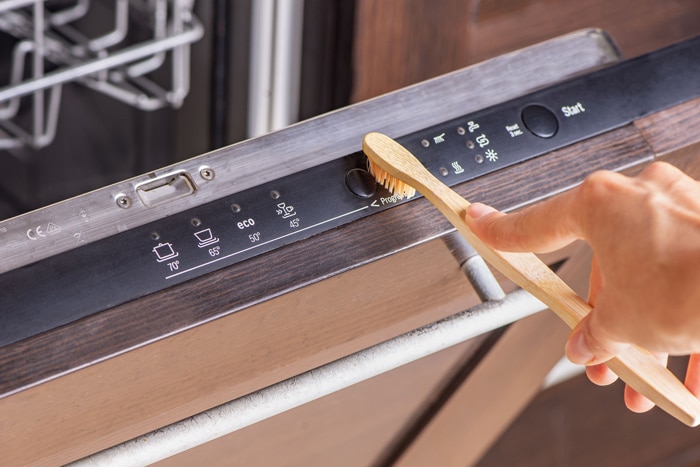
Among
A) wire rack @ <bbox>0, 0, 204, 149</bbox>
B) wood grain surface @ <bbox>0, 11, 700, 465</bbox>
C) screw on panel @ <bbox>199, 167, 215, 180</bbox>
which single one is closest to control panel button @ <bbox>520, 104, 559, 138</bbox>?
wood grain surface @ <bbox>0, 11, 700, 465</bbox>

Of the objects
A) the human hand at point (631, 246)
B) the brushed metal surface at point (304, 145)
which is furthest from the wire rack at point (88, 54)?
the human hand at point (631, 246)

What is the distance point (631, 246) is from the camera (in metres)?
0.26

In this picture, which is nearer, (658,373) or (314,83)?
(658,373)

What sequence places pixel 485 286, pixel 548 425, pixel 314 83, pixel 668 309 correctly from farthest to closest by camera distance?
pixel 548 425, pixel 314 83, pixel 485 286, pixel 668 309

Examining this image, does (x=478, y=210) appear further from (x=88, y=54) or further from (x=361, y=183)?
(x=88, y=54)

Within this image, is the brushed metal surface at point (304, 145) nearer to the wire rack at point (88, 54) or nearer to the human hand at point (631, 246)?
the human hand at point (631, 246)

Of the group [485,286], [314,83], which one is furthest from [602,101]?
[314,83]

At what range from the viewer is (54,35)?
0.84 meters

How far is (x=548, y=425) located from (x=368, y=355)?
0.80 m

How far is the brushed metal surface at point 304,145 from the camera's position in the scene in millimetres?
317

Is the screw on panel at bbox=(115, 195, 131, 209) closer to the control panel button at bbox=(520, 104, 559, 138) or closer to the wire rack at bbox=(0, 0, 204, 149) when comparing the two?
the control panel button at bbox=(520, 104, 559, 138)

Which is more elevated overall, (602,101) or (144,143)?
(602,101)

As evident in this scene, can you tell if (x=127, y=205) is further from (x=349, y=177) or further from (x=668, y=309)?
(x=668, y=309)

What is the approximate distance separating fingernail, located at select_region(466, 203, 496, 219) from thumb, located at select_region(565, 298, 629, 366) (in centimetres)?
5
